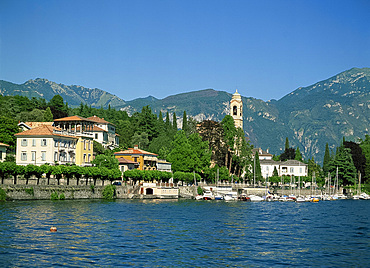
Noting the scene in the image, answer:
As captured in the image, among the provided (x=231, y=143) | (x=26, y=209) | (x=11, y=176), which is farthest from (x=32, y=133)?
(x=231, y=143)

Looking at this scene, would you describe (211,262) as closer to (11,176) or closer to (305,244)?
(305,244)

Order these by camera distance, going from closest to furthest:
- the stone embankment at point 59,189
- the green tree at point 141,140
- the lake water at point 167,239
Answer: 1. the lake water at point 167,239
2. the stone embankment at point 59,189
3. the green tree at point 141,140

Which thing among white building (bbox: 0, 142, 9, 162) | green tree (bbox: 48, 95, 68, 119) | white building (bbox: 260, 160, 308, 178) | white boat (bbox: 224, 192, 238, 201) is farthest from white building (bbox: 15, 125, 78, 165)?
white building (bbox: 260, 160, 308, 178)

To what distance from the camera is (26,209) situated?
54.4 m

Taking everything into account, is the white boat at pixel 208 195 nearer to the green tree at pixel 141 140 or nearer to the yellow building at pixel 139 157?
the yellow building at pixel 139 157

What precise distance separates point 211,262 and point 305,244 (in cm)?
1116

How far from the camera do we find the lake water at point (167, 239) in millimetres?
31906

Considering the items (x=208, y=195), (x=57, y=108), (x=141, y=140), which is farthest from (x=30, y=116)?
(x=208, y=195)

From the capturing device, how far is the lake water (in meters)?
31.9

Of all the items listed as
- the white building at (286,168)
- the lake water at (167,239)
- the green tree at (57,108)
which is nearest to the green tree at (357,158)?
the white building at (286,168)

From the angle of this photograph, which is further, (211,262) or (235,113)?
(235,113)

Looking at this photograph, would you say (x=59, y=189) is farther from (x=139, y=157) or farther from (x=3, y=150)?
(x=139, y=157)

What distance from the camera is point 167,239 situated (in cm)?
4034

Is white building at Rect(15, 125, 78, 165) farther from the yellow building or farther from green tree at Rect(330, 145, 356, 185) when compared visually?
green tree at Rect(330, 145, 356, 185)
